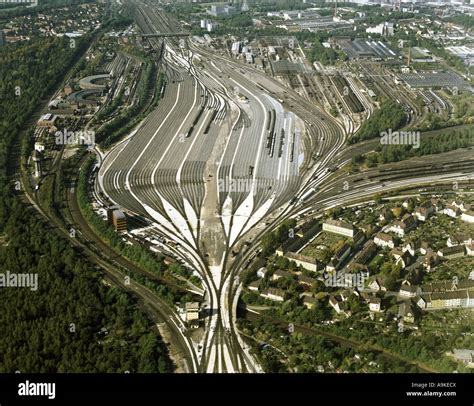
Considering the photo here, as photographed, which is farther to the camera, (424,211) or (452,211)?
(452,211)

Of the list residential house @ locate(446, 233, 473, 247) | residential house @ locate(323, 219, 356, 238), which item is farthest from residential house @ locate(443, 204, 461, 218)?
residential house @ locate(323, 219, 356, 238)

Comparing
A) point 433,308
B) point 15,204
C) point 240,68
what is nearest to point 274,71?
point 240,68

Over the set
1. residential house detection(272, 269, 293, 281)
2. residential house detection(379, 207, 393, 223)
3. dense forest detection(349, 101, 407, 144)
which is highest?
dense forest detection(349, 101, 407, 144)

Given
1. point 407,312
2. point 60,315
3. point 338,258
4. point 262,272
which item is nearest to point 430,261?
point 338,258

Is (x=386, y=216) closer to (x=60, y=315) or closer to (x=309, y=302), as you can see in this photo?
(x=309, y=302)

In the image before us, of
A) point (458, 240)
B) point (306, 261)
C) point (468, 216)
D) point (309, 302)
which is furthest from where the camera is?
point (468, 216)

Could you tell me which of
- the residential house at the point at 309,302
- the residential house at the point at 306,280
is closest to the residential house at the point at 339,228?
the residential house at the point at 306,280

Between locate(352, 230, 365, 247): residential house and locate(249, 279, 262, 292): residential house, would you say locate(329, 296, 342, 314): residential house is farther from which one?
locate(352, 230, 365, 247): residential house
